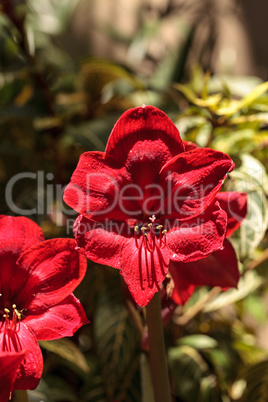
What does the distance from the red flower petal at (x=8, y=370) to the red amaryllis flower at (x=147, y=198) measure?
93mm

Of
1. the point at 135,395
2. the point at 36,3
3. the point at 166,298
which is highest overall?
the point at 36,3

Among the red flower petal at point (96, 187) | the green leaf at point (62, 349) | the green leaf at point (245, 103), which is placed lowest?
the green leaf at point (62, 349)

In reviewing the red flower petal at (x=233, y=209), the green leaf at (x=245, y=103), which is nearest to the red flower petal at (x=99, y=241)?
the red flower petal at (x=233, y=209)

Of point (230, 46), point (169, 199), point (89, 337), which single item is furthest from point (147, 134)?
point (230, 46)

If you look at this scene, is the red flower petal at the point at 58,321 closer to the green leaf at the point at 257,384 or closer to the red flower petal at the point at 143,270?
the red flower petal at the point at 143,270

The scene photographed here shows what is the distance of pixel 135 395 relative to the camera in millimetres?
608

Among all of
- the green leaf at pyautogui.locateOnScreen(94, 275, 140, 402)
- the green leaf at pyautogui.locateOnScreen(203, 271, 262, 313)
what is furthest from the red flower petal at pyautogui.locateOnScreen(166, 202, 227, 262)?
the green leaf at pyautogui.locateOnScreen(203, 271, 262, 313)

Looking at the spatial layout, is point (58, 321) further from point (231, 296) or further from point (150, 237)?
point (231, 296)

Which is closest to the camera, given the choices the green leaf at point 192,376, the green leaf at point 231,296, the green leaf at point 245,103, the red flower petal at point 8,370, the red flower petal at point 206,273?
the red flower petal at point 8,370

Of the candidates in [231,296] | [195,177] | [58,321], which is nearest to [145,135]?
[195,177]

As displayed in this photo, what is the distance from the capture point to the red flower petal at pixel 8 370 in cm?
30

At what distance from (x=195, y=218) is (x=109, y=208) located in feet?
0.24

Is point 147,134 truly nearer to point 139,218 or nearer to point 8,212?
point 139,218

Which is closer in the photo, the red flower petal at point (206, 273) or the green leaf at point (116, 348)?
the red flower petal at point (206, 273)
